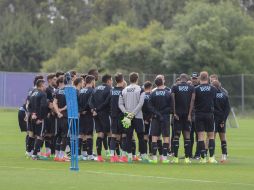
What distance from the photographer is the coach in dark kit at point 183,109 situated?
2300 cm

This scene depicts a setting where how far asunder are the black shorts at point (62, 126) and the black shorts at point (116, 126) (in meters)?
1.16

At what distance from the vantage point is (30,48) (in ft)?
284

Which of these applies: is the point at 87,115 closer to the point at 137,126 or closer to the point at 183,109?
the point at 137,126

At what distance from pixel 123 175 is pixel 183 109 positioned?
4577 millimetres

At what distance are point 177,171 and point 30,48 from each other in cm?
6718

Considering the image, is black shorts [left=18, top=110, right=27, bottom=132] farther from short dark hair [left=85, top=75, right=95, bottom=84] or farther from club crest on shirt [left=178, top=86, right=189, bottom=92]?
club crest on shirt [left=178, top=86, right=189, bottom=92]

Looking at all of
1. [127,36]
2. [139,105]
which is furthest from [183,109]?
[127,36]

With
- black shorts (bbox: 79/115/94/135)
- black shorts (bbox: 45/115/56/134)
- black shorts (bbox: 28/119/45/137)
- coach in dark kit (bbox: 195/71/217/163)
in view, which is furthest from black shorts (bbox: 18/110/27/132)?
coach in dark kit (bbox: 195/71/217/163)

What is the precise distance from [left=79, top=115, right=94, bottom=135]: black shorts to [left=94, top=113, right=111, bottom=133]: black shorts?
6.0 inches

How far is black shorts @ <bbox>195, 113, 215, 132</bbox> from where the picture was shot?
23.1 metres

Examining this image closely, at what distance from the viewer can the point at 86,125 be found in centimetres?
2377

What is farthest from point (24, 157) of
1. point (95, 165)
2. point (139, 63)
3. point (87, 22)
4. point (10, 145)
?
point (87, 22)

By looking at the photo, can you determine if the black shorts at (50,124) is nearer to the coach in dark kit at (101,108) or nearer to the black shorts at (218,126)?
the coach in dark kit at (101,108)

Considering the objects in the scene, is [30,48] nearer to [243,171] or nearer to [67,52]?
[67,52]
